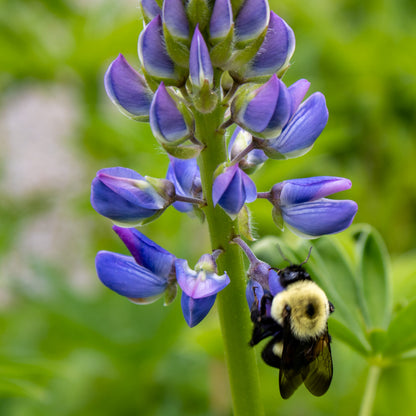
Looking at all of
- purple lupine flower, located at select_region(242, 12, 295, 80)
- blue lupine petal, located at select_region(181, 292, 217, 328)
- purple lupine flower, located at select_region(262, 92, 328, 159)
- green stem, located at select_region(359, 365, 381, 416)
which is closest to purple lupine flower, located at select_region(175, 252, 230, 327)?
blue lupine petal, located at select_region(181, 292, 217, 328)

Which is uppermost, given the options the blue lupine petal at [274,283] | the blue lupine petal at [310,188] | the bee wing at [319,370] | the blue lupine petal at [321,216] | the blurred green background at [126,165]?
the blurred green background at [126,165]

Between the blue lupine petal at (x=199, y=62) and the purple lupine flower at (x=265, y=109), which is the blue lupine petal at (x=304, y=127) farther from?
the blue lupine petal at (x=199, y=62)

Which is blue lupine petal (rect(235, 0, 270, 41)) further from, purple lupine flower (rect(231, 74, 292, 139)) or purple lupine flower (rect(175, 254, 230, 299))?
purple lupine flower (rect(175, 254, 230, 299))

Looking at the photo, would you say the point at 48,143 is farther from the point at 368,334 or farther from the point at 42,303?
the point at 368,334

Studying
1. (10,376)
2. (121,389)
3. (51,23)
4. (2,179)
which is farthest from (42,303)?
(51,23)

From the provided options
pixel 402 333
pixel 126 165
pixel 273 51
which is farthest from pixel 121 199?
pixel 126 165

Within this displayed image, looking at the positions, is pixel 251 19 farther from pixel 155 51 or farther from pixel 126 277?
pixel 126 277

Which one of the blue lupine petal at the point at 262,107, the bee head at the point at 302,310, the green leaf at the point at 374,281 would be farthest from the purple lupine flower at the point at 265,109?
the green leaf at the point at 374,281
